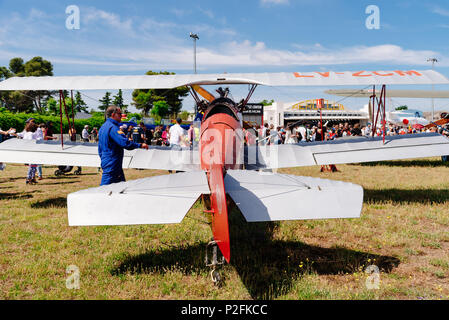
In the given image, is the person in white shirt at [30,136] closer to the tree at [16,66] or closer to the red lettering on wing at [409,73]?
the red lettering on wing at [409,73]

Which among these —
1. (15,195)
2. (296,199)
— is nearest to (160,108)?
(15,195)

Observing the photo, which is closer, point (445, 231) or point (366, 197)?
point (445, 231)

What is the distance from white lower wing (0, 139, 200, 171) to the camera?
7164 mm

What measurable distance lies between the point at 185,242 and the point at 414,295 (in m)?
2.96

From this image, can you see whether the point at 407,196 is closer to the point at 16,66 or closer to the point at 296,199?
the point at 296,199

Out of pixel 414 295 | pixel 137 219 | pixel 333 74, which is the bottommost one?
pixel 414 295

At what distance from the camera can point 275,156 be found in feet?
23.9

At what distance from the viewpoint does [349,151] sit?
24.5 ft

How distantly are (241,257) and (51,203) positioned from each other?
5.30m

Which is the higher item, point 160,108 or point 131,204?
point 160,108

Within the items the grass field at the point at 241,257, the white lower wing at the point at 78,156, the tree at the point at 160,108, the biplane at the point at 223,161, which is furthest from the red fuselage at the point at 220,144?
the tree at the point at 160,108

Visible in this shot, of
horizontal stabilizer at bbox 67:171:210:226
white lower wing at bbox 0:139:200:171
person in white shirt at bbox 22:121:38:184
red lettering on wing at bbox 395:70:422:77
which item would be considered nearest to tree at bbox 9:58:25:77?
person in white shirt at bbox 22:121:38:184

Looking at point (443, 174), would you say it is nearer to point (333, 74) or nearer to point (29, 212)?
point (333, 74)
